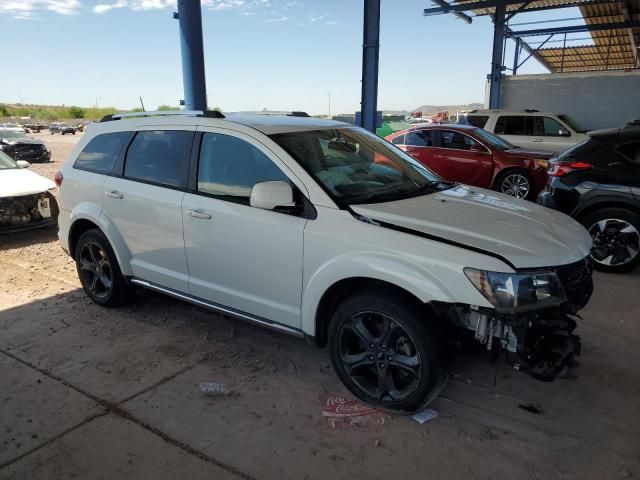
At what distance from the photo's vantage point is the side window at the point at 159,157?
3865mm

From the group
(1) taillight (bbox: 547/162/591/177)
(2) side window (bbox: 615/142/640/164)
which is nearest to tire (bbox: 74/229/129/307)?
(1) taillight (bbox: 547/162/591/177)

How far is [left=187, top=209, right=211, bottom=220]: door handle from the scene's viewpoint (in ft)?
11.7

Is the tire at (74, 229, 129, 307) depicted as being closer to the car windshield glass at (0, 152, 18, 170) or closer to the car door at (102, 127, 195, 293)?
the car door at (102, 127, 195, 293)

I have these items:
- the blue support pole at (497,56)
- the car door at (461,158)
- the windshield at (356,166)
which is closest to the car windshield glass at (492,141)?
the car door at (461,158)

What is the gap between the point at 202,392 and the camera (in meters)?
3.28

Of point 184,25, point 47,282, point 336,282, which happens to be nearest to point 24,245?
point 47,282

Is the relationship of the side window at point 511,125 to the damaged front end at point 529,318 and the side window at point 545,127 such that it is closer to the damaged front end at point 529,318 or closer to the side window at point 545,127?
the side window at point 545,127

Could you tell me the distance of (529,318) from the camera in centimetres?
263

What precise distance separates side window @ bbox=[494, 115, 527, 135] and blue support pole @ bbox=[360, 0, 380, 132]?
345 centimetres

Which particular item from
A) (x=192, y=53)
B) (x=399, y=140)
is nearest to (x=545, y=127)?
(x=399, y=140)

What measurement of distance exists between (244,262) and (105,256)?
1795 millimetres

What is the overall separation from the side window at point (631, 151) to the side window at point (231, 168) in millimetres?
4201

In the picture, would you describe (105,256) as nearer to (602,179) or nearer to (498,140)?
(602,179)

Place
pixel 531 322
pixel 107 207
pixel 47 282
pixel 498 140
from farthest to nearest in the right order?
pixel 498 140 < pixel 47 282 < pixel 107 207 < pixel 531 322
